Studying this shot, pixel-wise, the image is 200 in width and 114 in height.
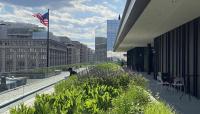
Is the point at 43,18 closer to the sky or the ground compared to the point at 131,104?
closer to the sky

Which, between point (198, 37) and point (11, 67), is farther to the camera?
point (11, 67)

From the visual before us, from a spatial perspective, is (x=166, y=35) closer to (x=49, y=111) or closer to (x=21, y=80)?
(x=21, y=80)

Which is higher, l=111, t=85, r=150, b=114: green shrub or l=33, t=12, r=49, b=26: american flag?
l=33, t=12, r=49, b=26: american flag

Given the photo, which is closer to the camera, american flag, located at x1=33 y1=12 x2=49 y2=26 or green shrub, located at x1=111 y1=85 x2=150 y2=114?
green shrub, located at x1=111 y1=85 x2=150 y2=114

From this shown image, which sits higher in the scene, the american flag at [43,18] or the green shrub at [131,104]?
the american flag at [43,18]

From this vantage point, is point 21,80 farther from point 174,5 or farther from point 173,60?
point 174,5

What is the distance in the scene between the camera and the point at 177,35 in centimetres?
2814

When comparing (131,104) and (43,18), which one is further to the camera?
(43,18)

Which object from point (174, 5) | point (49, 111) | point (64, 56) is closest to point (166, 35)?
point (174, 5)

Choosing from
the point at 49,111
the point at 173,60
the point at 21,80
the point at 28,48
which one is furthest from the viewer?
the point at 28,48

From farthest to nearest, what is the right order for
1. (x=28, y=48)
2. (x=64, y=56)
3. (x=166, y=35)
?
(x=64, y=56)
(x=28, y=48)
(x=166, y=35)

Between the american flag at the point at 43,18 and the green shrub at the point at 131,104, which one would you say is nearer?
the green shrub at the point at 131,104

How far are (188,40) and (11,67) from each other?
484 feet

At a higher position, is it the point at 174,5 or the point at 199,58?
the point at 174,5
